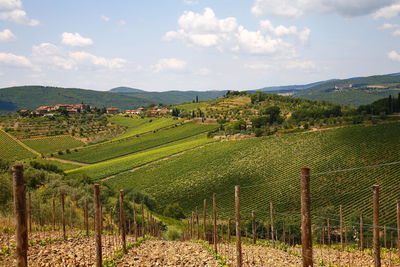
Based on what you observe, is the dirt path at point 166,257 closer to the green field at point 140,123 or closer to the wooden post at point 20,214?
the wooden post at point 20,214

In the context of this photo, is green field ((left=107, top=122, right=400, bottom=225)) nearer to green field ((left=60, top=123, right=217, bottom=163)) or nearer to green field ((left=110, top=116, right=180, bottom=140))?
green field ((left=60, top=123, right=217, bottom=163))

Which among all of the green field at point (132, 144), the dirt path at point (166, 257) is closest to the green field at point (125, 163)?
the green field at point (132, 144)

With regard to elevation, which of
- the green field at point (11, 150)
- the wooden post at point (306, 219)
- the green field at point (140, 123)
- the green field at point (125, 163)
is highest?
the wooden post at point (306, 219)

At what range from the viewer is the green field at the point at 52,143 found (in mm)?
90875

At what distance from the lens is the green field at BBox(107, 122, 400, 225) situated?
43.7 meters

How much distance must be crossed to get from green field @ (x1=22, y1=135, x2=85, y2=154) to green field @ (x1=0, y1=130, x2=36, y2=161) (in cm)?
356

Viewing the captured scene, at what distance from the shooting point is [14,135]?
320ft

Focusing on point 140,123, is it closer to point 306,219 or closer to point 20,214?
point 306,219

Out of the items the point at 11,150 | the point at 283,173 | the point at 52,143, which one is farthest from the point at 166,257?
the point at 52,143

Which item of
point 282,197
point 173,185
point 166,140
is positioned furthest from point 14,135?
point 282,197

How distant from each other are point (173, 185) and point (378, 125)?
150 feet

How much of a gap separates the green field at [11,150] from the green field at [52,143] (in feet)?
11.7

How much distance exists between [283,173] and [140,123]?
3396 inches

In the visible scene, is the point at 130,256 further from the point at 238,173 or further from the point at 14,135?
the point at 14,135
